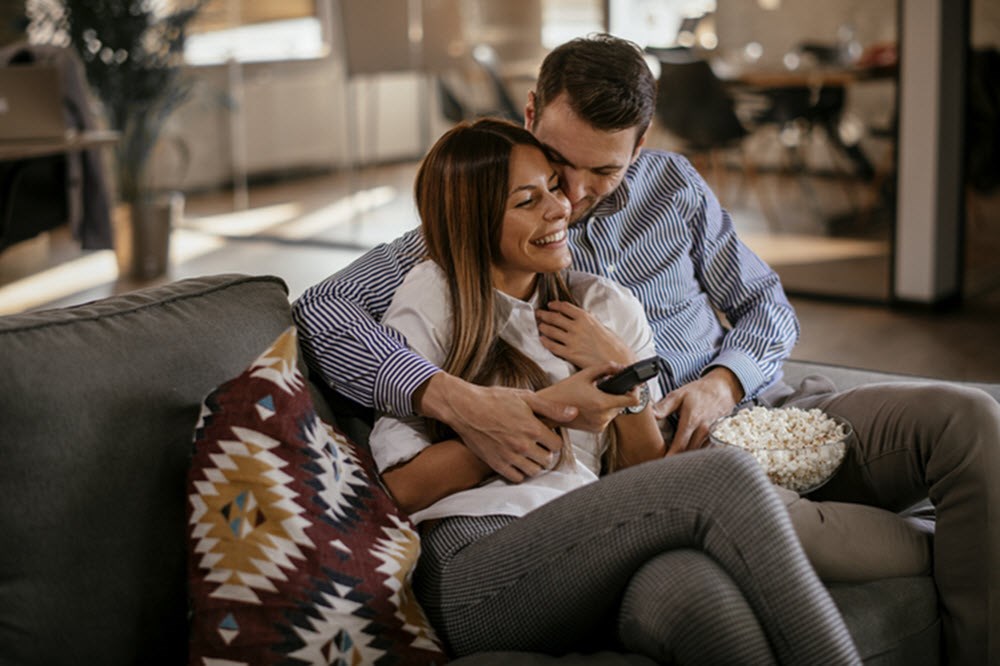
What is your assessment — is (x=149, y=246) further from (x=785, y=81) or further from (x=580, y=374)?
(x=580, y=374)

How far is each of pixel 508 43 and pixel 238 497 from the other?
4.62m

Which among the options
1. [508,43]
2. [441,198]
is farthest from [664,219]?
[508,43]

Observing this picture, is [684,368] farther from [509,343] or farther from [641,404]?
[509,343]

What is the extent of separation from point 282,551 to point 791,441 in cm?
81

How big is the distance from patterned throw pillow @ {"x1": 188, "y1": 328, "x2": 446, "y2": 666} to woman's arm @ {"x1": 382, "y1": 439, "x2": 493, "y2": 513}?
0.57 feet

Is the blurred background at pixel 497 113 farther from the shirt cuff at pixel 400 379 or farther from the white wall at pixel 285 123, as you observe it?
the shirt cuff at pixel 400 379

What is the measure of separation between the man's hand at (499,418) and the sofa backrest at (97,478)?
281 millimetres

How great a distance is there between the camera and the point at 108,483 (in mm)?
1433

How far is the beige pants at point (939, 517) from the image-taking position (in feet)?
5.47

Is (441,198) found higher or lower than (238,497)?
higher

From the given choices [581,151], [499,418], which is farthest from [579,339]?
[581,151]

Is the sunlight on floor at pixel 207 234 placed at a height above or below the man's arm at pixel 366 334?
below

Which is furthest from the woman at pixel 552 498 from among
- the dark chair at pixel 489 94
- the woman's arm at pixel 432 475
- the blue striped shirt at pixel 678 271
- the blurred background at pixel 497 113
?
the dark chair at pixel 489 94

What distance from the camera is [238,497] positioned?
4.62ft
